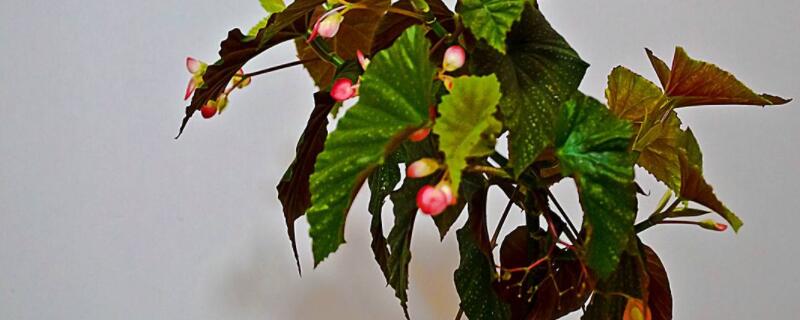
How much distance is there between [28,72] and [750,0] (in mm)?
867

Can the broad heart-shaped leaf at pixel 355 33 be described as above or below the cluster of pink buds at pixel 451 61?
below

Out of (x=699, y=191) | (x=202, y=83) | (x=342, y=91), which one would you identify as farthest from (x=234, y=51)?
(x=699, y=191)

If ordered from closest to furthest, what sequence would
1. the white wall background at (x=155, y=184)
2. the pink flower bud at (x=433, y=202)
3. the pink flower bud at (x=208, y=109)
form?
the pink flower bud at (x=433, y=202) < the pink flower bud at (x=208, y=109) < the white wall background at (x=155, y=184)

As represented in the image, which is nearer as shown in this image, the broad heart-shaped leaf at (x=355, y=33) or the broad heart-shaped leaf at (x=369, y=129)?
the broad heart-shaped leaf at (x=369, y=129)

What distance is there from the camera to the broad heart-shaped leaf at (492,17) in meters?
0.62

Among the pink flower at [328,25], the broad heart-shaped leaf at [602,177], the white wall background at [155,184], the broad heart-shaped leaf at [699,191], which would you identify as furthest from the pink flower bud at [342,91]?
the white wall background at [155,184]

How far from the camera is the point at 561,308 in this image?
784 millimetres

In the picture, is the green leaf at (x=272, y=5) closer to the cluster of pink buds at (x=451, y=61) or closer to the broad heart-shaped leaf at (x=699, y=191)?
the cluster of pink buds at (x=451, y=61)

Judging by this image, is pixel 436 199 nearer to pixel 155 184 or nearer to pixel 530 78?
pixel 530 78

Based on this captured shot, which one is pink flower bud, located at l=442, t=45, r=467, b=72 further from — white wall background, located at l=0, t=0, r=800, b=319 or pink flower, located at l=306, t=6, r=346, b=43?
white wall background, located at l=0, t=0, r=800, b=319

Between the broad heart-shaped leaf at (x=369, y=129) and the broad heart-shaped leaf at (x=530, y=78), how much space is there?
0.07 metres

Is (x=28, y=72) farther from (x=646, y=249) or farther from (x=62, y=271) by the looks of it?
(x=646, y=249)

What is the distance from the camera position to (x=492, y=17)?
0.63 metres

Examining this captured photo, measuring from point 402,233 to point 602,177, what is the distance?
0.63ft
